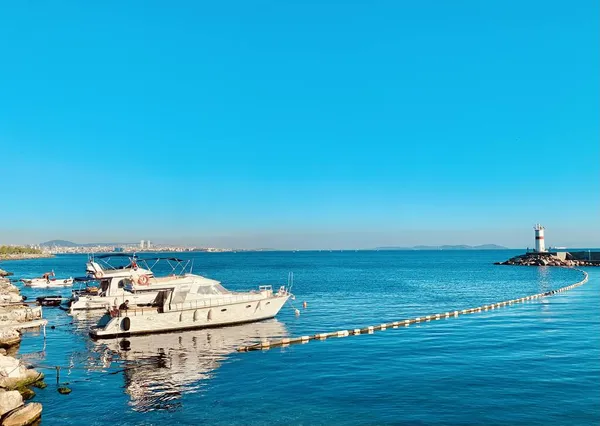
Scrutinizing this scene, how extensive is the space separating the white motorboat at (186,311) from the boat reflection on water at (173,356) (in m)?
0.77

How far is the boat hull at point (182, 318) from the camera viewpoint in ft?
114

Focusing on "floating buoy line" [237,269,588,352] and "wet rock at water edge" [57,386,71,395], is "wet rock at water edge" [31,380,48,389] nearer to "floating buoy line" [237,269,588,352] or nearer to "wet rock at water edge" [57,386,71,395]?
"wet rock at water edge" [57,386,71,395]

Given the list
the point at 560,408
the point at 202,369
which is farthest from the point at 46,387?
the point at 560,408

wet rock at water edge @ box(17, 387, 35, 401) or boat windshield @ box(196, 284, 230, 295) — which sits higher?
boat windshield @ box(196, 284, 230, 295)

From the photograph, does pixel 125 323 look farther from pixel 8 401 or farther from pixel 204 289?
pixel 8 401

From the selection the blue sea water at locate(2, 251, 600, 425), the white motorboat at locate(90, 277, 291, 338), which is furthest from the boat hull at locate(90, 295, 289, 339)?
the blue sea water at locate(2, 251, 600, 425)

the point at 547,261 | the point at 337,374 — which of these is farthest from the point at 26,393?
the point at 547,261

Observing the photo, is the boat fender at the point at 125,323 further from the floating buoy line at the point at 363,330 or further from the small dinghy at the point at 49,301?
the small dinghy at the point at 49,301

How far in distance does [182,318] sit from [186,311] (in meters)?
0.60

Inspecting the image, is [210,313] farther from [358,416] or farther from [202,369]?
[358,416]

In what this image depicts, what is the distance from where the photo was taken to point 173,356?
28.7 m

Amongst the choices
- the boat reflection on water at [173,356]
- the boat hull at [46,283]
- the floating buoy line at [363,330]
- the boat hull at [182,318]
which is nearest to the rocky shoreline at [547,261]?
the floating buoy line at [363,330]

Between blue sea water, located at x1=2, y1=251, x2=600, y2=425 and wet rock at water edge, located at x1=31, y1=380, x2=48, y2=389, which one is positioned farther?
wet rock at water edge, located at x1=31, y1=380, x2=48, y2=389

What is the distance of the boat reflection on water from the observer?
840 inches
